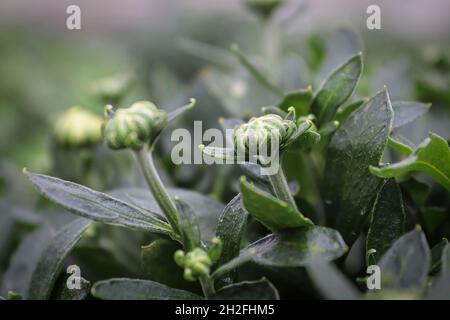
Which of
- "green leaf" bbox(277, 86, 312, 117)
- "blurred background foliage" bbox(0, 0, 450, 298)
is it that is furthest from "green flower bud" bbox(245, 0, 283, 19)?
"green leaf" bbox(277, 86, 312, 117)

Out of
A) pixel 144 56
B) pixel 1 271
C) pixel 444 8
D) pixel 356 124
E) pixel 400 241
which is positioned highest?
pixel 444 8

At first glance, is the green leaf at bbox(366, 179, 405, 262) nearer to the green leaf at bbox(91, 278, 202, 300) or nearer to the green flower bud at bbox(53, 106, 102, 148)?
the green leaf at bbox(91, 278, 202, 300)

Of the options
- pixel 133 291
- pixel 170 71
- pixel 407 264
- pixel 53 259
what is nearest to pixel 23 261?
pixel 53 259

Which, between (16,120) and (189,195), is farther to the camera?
(16,120)

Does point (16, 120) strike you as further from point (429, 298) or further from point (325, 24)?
point (429, 298)

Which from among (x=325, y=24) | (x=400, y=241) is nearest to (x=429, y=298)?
(x=400, y=241)

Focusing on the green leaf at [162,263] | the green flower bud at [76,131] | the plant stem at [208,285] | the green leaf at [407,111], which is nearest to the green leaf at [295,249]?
the plant stem at [208,285]

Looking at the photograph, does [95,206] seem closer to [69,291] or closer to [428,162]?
[69,291]
